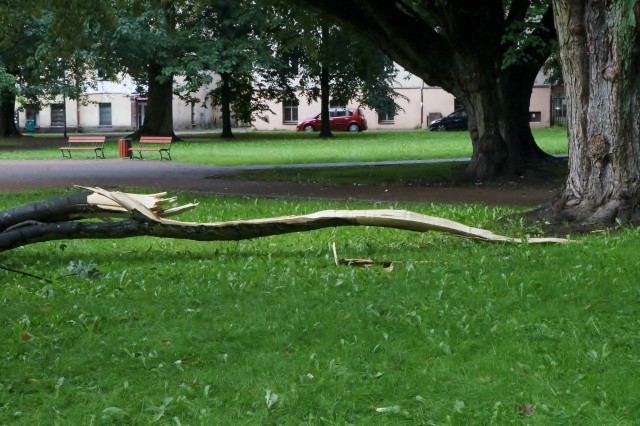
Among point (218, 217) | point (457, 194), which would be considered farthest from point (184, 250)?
point (457, 194)

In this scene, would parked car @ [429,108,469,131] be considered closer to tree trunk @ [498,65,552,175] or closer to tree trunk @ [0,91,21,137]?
tree trunk @ [0,91,21,137]

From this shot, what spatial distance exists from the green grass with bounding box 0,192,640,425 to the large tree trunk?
1.59 metres

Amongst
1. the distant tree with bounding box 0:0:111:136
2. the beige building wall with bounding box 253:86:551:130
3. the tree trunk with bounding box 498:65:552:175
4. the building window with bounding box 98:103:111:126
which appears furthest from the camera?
the building window with bounding box 98:103:111:126

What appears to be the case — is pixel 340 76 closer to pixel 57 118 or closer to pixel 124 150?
pixel 124 150

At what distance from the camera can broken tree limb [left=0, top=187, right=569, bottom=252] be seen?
394 inches

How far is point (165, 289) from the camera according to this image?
846cm

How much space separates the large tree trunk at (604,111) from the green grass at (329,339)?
5.21 ft

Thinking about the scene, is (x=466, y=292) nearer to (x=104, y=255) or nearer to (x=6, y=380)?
(x=6, y=380)

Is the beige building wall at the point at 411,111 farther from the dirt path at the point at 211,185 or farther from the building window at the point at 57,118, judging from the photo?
the dirt path at the point at 211,185

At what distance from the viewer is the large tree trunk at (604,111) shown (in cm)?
1139

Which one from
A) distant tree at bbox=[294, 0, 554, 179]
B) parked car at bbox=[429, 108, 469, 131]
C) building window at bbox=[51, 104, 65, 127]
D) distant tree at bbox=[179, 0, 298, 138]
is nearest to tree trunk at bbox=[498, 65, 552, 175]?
distant tree at bbox=[294, 0, 554, 179]

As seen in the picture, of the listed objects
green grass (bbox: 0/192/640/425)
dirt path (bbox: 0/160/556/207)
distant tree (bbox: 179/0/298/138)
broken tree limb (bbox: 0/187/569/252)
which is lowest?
green grass (bbox: 0/192/640/425)

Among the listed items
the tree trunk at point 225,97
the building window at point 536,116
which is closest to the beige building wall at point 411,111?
the building window at point 536,116

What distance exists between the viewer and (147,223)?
10.1m
